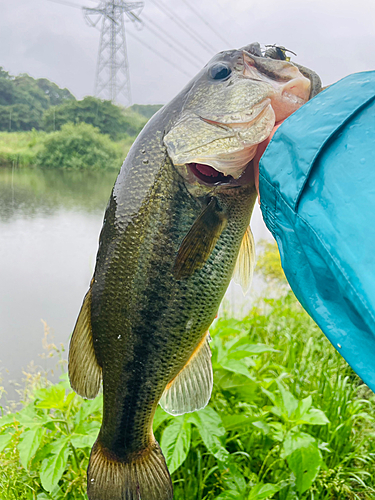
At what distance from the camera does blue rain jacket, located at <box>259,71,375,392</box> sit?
58cm

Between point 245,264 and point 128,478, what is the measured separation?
2.50ft

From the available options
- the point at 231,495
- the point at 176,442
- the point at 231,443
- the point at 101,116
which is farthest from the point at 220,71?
the point at 101,116

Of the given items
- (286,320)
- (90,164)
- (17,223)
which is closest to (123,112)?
(90,164)

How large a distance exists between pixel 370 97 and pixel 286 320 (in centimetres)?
299

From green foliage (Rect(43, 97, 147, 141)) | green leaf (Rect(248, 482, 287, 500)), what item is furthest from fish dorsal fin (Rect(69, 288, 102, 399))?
green foliage (Rect(43, 97, 147, 141))

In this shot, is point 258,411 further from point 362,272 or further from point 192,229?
point 362,272

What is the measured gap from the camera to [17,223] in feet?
19.7

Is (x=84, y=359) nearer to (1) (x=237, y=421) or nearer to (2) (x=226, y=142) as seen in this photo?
(2) (x=226, y=142)

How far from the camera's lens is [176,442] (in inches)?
61.0

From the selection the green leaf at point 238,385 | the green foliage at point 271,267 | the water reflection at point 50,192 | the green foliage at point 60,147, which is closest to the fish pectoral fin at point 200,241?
the green leaf at point 238,385

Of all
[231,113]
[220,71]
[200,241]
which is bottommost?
[200,241]

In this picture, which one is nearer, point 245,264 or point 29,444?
point 245,264

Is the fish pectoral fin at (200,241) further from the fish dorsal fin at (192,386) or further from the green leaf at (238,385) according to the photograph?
the green leaf at (238,385)

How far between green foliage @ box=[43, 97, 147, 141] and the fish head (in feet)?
19.8
